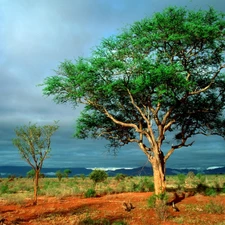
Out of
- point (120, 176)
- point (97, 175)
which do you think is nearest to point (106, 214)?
point (97, 175)

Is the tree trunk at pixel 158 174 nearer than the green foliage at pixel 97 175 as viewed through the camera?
Yes

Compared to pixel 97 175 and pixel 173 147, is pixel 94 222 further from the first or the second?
pixel 97 175

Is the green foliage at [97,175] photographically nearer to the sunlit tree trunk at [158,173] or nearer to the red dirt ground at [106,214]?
the red dirt ground at [106,214]

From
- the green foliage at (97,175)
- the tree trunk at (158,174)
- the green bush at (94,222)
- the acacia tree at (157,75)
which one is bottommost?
the green bush at (94,222)

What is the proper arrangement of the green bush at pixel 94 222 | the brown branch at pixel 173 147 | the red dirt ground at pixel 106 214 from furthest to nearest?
1. the brown branch at pixel 173 147
2. the red dirt ground at pixel 106 214
3. the green bush at pixel 94 222

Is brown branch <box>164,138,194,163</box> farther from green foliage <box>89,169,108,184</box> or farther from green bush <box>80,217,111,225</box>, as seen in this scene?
green foliage <box>89,169,108,184</box>

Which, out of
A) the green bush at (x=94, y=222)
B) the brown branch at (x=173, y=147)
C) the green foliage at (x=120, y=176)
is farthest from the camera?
the green foliage at (x=120, y=176)

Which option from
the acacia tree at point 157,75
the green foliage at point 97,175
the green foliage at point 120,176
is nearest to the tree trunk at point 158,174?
the acacia tree at point 157,75

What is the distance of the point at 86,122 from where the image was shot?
28.4 m

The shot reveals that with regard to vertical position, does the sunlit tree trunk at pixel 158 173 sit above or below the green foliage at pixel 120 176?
below

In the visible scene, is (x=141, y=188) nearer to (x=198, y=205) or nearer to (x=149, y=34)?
(x=198, y=205)

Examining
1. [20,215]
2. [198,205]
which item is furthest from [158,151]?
[20,215]

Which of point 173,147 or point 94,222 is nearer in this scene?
point 94,222

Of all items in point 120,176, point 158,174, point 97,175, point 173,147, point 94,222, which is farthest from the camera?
point 120,176
